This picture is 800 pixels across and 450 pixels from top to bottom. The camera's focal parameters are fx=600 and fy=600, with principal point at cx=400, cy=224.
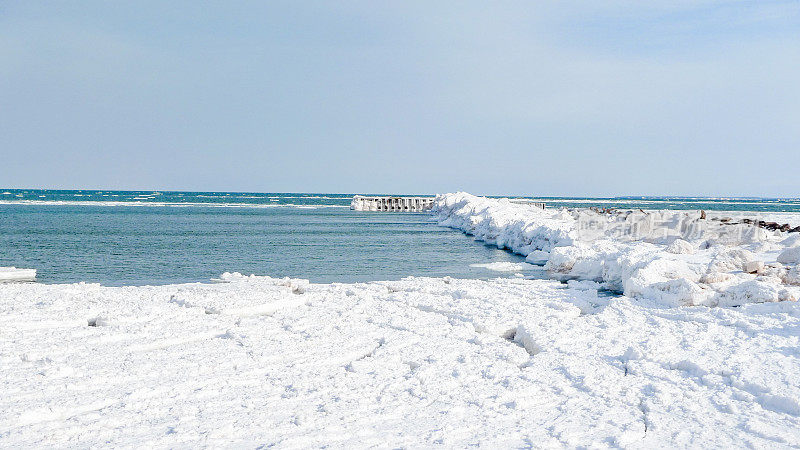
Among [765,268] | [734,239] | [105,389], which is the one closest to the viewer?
[105,389]

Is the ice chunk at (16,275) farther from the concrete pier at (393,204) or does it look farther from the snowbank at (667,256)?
the concrete pier at (393,204)

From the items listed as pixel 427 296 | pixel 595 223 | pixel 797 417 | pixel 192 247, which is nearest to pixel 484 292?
pixel 427 296

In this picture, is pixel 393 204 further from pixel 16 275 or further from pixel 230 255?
pixel 16 275

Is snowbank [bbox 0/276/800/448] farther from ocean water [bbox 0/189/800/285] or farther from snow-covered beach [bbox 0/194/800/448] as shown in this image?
ocean water [bbox 0/189/800/285]

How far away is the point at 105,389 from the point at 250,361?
1.37 meters

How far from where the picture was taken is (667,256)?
11859 mm

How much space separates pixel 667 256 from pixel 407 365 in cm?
777

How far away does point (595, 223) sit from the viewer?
64.4 feet

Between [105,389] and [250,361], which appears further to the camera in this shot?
[250,361]

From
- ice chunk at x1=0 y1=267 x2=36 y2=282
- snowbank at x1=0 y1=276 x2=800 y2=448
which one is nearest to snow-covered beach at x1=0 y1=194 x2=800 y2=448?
snowbank at x1=0 y1=276 x2=800 y2=448

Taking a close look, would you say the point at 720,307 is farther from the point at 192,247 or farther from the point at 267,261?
the point at 192,247

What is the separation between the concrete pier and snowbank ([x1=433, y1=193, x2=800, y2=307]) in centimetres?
3384

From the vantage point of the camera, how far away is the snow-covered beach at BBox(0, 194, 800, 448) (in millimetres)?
4461

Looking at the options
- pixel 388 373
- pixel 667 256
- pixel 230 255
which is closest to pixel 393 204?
pixel 230 255
